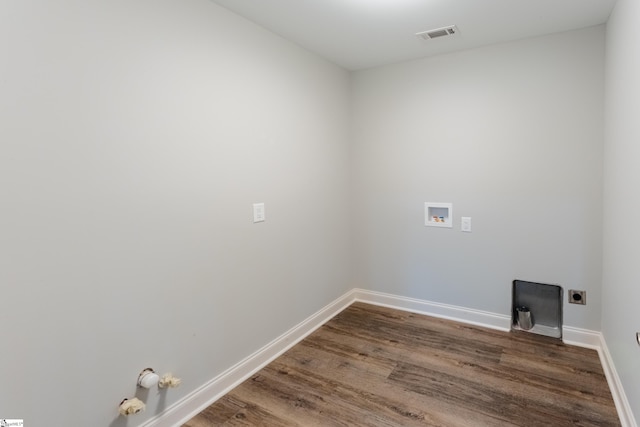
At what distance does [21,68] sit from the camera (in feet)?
4.14

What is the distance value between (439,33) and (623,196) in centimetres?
159

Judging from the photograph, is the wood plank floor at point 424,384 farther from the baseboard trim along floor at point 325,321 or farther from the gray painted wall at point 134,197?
the gray painted wall at point 134,197

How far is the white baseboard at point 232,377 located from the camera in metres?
1.88

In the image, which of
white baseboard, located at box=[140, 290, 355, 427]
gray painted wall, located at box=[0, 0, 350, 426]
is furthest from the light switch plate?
white baseboard, located at box=[140, 290, 355, 427]

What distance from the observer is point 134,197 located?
1.65m

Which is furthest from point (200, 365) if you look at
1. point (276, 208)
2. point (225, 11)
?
point (225, 11)

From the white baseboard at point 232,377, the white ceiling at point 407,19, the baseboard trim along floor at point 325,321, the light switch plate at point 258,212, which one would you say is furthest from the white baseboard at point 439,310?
the white ceiling at point 407,19

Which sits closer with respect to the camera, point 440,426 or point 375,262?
point 440,426

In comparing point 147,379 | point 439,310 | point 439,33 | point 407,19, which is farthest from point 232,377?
point 439,33

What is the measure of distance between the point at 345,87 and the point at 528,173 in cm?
180

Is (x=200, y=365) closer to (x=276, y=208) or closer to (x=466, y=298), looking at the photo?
(x=276, y=208)

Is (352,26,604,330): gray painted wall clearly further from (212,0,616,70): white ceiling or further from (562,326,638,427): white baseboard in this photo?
(212,0,616,70): white ceiling

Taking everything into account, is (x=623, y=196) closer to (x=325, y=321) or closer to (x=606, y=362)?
(x=606, y=362)

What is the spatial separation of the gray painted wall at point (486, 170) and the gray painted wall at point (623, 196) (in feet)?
0.60
